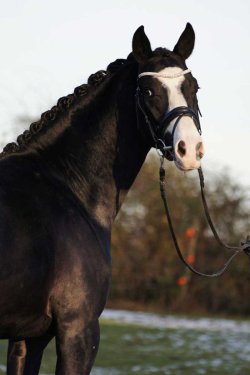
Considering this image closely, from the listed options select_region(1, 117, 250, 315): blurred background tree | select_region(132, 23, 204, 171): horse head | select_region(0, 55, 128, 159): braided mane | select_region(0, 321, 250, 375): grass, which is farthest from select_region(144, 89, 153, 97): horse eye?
select_region(1, 117, 250, 315): blurred background tree

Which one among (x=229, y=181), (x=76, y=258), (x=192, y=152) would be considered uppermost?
(x=229, y=181)

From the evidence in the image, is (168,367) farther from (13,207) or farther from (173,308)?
(173,308)

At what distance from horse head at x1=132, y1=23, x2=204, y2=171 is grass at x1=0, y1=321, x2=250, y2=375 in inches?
227

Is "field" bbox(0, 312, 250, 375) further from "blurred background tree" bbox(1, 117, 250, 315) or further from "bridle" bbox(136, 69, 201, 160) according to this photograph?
"bridle" bbox(136, 69, 201, 160)

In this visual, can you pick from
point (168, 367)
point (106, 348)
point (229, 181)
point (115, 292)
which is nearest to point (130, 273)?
point (115, 292)

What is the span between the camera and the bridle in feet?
16.6

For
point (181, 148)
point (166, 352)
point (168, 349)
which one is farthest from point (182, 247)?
point (181, 148)

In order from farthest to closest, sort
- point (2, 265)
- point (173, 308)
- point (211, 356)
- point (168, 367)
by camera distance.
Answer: point (173, 308)
point (211, 356)
point (168, 367)
point (2, 265)

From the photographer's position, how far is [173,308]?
87.9ft

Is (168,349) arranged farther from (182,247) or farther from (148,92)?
(182,247)

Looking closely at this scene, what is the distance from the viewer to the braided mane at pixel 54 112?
Answer: 524 cm

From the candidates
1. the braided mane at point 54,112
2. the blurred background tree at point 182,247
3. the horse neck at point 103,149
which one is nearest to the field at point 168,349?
the blurred background tree at point 182,247

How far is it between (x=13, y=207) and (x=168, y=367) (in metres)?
8.08

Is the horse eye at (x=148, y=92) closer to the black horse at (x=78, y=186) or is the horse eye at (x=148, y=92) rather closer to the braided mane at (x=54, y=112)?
the black horse at (x=78, y=186)
